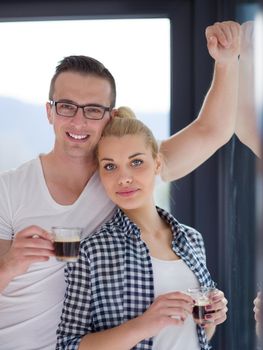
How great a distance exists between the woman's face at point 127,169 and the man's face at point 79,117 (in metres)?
0.08

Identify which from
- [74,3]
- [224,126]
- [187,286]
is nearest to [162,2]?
[74,3]

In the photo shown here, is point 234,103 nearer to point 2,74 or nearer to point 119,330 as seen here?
point 119,330

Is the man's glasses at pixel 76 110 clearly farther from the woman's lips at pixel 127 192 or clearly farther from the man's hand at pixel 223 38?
the man's hand at pixel 223 38

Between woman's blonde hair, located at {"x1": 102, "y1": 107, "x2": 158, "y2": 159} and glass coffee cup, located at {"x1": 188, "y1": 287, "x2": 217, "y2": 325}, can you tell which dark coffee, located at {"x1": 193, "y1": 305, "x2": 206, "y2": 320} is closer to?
glass coffee cup, located at {"x1": 188, "y1": 287, "x2": 217, "y2": 325}

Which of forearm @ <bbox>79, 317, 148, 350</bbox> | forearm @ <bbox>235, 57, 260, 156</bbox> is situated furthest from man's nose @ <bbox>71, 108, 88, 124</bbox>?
forearm @ <bbox>79, 317, 148, 350</bbox>

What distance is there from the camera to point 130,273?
1970 mm

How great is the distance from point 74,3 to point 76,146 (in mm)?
1287

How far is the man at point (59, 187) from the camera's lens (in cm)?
212

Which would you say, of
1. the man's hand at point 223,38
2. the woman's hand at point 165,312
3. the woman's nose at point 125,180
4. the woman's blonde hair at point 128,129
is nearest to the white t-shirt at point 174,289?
the woman's hand at point 165,312

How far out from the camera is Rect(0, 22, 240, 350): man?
2125 mm

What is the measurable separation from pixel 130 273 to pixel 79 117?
1.82ft

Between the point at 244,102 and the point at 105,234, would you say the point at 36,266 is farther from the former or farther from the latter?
the point at 244,102

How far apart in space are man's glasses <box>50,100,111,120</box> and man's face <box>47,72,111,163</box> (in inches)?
0.4

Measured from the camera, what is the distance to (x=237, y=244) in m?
2.89
